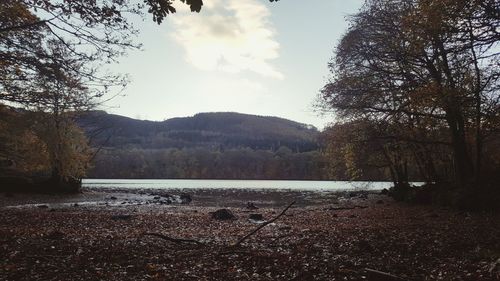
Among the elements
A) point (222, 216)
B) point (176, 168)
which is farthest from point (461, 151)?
point (176, 168)

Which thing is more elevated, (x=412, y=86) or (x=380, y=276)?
(x=412, y=86)

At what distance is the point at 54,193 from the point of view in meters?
44.5

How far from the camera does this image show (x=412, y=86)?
27656mm

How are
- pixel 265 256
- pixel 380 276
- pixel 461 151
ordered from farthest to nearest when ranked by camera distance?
pixel 461 151, pixel 265 256, pixel 380 276

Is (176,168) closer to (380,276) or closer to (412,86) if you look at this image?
(412,86)

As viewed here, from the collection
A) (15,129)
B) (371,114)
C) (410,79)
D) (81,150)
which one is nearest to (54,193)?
(81,150)

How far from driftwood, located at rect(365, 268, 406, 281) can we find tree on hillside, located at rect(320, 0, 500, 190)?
11.5 m

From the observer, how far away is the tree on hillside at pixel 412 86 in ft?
66.3

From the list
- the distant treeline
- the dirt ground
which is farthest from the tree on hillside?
the distant treeline

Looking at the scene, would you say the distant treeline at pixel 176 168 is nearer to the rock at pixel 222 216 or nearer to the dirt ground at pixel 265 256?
the rock at pixel 222 216

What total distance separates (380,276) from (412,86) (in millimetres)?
21206

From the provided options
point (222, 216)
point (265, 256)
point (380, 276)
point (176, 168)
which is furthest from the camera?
point (176, 168)

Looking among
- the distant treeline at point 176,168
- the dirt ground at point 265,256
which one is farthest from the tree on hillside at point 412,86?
the distant treeline at point 176,168

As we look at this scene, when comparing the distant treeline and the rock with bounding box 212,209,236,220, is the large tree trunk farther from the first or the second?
the distant treeline
